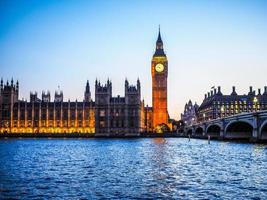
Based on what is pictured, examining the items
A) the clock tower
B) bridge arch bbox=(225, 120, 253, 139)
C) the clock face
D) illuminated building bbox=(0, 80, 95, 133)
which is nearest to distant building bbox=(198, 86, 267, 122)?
the clock tower

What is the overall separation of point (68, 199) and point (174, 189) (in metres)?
6.15

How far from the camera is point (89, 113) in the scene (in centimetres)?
15825

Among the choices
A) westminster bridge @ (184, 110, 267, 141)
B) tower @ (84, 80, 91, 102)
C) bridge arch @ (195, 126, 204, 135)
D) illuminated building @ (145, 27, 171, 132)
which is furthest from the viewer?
tower @ (84, 80, 91, 102)

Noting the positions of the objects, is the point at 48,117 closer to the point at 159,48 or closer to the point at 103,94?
the point at 103,94

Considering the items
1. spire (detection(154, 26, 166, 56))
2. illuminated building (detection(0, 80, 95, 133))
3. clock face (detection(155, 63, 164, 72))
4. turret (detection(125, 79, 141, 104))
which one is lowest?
illuminated building (detection(0, 80, 95, 133))

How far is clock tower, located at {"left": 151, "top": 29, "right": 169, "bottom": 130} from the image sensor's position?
166 meters

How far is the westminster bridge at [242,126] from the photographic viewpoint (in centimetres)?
6544

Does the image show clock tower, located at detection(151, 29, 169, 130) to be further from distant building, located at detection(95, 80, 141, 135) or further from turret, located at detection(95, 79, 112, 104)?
turret, located at detection(95, 79, 112, 104)

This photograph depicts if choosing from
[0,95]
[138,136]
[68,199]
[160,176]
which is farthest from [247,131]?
[0,95]

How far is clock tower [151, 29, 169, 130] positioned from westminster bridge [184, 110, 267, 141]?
104ft

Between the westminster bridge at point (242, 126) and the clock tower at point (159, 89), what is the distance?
104 feet

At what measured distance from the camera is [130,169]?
1272 inches

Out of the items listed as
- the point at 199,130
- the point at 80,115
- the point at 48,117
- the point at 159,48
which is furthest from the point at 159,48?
the point at 48,117

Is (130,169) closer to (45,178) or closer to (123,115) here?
(45,178)
